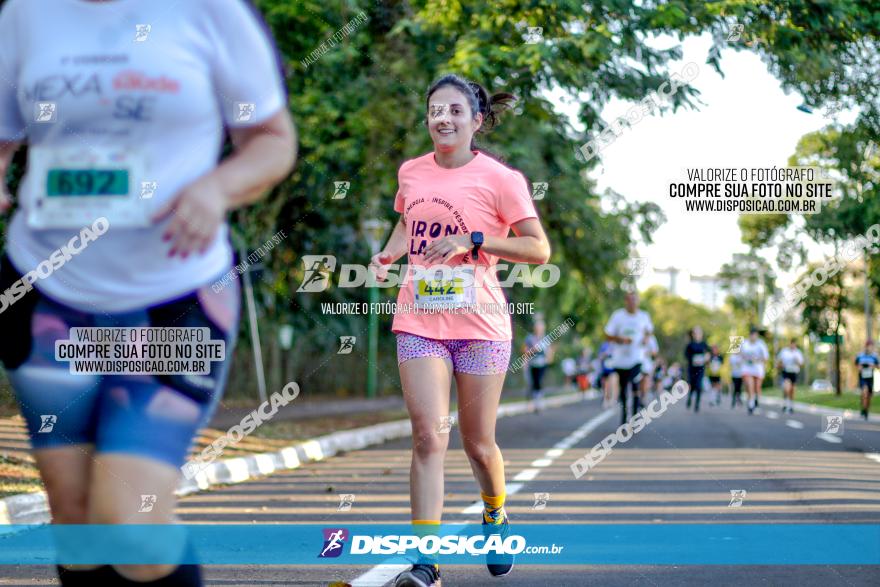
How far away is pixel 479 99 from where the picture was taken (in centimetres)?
507

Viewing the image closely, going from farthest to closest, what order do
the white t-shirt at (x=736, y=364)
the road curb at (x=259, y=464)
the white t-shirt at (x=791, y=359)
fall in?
the white t-shirt at (x=791, y=359) → the white t-shirt at (x=736, y=364) → the road curb at (x=259, y=464)

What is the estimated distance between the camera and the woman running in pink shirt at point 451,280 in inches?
189

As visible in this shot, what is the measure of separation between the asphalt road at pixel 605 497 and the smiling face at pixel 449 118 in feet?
5.96

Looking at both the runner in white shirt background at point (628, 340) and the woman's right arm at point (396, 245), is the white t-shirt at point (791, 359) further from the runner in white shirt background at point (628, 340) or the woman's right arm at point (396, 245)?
the woman's right arm at point (396, 245)

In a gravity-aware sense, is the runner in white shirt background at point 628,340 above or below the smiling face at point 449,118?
below

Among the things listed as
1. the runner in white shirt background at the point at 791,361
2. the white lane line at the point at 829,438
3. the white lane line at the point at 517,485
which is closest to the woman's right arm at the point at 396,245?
the white lane line at the point at 517,485

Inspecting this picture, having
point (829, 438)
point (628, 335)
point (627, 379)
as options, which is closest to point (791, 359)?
point (829, 438)

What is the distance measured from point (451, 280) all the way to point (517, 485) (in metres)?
5.30

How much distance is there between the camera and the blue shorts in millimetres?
2604

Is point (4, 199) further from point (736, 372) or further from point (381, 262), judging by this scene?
point (736, 372)

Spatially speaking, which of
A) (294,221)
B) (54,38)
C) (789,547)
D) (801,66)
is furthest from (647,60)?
(54,38)

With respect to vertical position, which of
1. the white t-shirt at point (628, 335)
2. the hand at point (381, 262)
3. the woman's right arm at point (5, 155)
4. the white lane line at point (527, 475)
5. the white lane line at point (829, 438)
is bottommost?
the white lane line at point (829, 438)

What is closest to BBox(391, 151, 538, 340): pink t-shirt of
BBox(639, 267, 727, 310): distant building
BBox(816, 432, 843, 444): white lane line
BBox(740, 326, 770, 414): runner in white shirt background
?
BBox(639, 267, 727, 310): distant building

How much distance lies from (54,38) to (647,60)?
1022cm
